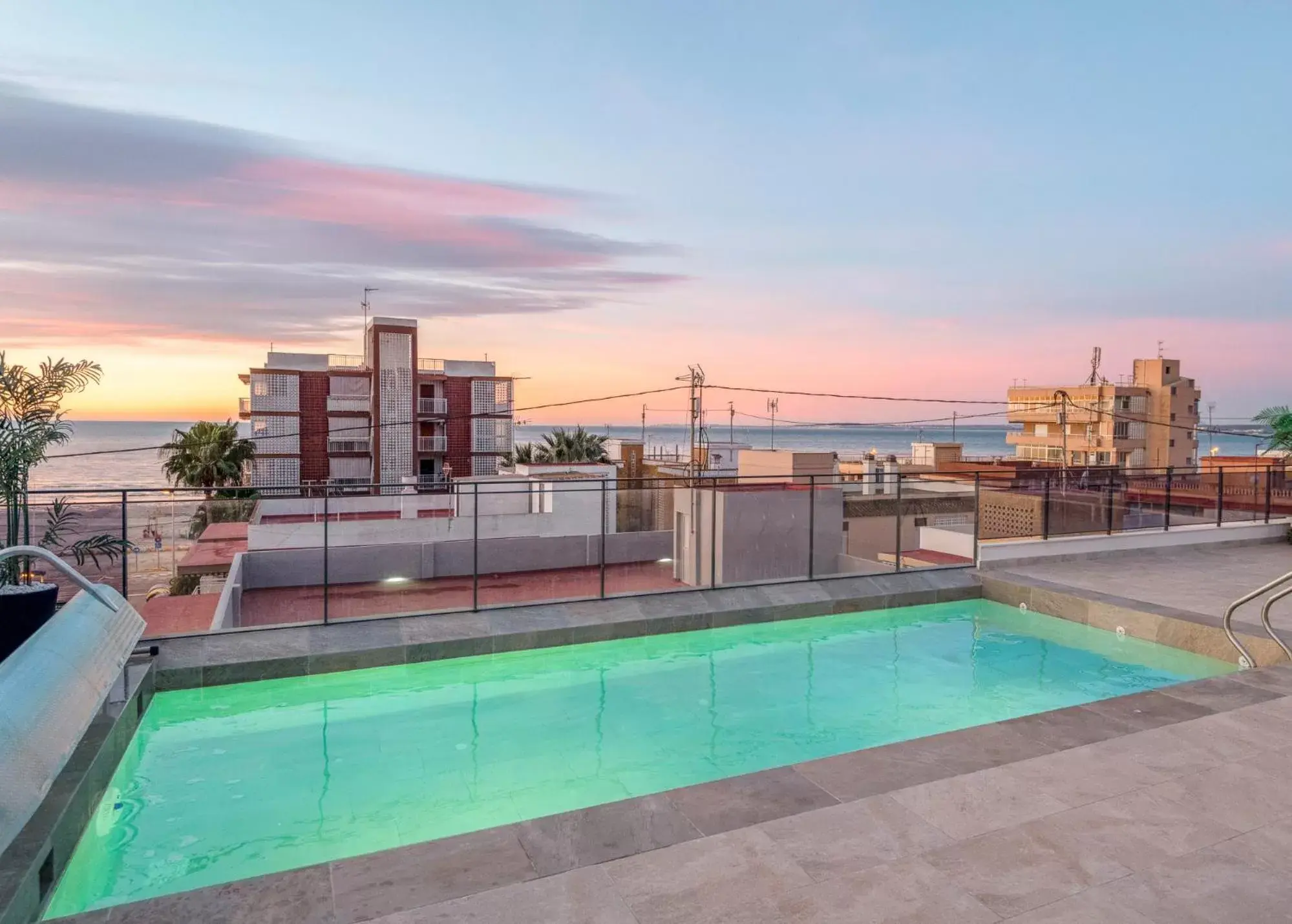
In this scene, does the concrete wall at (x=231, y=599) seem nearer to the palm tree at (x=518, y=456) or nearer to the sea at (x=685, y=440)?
the palm tree at (x=518, y=456)

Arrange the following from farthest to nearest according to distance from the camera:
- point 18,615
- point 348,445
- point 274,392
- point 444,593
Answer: point 348,445
point 274,392
point 444,593
point 18,615

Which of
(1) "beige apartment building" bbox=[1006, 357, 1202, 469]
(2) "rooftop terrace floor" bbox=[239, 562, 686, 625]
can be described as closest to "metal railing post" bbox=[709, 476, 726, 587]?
(2) "rooftop terrace floor" bbox=[239, 562, 686, 625]

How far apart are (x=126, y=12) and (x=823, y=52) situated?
8.71 metres

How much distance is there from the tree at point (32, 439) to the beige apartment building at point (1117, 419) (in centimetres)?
5388

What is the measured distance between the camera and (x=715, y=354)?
147 ft

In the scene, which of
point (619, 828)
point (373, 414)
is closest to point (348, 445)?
point (373, 414)

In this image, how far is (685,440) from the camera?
108 m

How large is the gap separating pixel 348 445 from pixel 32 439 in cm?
4169

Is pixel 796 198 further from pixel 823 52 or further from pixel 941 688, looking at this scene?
pixel 941 688

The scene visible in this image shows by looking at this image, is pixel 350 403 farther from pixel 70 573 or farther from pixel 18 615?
pixel 70 573

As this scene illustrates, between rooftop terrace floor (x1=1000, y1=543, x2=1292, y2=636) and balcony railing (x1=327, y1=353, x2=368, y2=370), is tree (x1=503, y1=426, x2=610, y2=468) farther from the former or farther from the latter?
rooftop terrace floor (x1=1000, y1=543, x2=1292, y2=636)

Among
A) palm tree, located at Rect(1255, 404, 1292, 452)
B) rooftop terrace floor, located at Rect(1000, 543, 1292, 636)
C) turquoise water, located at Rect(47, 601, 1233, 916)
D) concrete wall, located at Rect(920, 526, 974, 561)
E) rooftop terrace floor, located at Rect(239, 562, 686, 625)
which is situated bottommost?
turquoise water, located at Rect(47, 601, 1233, 916)

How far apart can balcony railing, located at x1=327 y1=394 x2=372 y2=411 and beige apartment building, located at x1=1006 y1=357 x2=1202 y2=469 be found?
39.9 metres

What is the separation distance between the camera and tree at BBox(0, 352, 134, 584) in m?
5.09
